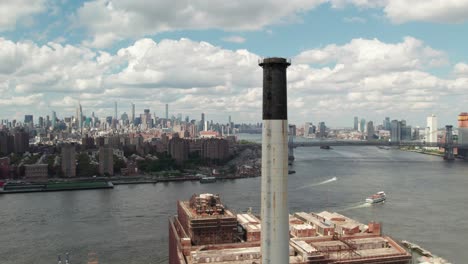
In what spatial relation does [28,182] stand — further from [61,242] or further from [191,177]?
[61,242]

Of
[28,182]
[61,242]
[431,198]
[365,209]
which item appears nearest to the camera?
[61,242]

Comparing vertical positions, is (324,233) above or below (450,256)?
above

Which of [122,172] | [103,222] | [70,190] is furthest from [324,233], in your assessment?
[122,172]

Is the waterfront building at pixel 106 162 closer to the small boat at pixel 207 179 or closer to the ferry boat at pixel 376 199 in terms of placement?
the small boat at pixel 207 179

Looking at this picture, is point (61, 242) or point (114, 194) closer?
point (61, 242)

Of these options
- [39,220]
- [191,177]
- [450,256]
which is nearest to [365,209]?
[450,256]

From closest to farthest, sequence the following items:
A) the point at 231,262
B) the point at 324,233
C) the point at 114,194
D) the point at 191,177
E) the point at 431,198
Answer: the point at 231,262, the point at 324,233, the point at 431,198, the point at 114,194, the point at 191,177

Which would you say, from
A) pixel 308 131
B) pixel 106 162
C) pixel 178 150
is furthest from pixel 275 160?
pixel 308 131
